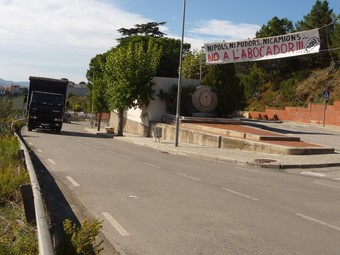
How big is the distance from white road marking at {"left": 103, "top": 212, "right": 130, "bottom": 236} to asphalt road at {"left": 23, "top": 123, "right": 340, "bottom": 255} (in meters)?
0.02

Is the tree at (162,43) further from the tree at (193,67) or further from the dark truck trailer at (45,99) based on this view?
the dark truck trailer at (45,99)

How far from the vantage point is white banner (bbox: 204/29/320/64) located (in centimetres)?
2822

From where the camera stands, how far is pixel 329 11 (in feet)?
209

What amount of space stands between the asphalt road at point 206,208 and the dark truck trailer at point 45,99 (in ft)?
63.1

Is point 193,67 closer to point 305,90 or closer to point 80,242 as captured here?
point 305,90

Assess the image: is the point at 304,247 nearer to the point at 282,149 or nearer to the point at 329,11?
the point at 282,149

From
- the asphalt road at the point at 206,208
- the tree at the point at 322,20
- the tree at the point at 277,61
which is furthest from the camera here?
the tree at the point at 277,61

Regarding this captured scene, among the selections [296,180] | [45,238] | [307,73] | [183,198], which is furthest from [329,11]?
[45,238]

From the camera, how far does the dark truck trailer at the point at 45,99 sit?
33719 mm

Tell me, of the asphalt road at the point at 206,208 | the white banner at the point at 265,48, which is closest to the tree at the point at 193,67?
the white banner at the point at 265,48

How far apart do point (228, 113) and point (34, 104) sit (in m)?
14.7

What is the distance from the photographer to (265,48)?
101ft

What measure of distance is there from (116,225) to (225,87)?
30.2m

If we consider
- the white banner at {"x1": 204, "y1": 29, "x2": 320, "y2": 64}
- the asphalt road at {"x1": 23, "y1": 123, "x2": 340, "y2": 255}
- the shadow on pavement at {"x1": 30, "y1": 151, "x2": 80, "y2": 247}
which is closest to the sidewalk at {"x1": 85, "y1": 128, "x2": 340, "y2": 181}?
the asphalt road at {"x1": 23, "y1": 123, "x2": 340, "y2": 255}
